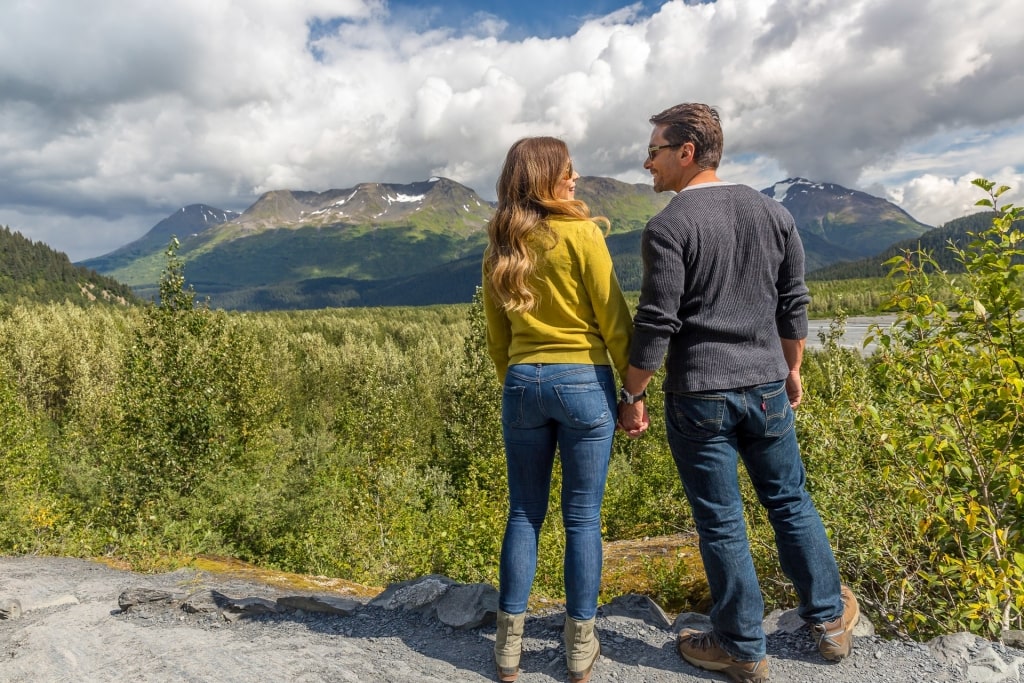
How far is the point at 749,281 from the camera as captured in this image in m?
3.18

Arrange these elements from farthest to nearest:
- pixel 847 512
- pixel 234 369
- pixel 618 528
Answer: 1. pixel 234 369
2. pixel 618 528
3. pixel 847 512

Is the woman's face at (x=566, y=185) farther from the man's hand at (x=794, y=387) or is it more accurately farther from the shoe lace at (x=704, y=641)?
the shoe lace at (x=704, y=641)

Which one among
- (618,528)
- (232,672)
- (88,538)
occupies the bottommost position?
(618,528)

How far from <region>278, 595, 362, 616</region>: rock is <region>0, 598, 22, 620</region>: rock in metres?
2.53

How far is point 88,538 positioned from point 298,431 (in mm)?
28928

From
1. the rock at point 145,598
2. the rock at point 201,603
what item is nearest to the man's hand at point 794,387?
the rock at point 201,603

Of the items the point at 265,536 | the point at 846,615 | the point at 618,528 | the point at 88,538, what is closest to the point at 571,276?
the point at 846,615

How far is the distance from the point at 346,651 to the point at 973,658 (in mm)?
3770

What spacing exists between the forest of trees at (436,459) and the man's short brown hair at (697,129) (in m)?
1.74

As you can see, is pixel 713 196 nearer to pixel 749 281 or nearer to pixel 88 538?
pixel 749 281

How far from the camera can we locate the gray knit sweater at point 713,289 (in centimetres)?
305

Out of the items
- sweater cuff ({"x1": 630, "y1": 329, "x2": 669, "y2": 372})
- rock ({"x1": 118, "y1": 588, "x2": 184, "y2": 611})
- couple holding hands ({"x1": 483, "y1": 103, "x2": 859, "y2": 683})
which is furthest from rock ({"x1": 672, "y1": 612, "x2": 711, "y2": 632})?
rock ({"x1": 118, "y1": 588, "x2": 184, "y2": 611})

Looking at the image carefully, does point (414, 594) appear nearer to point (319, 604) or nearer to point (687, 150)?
point (319, 604)

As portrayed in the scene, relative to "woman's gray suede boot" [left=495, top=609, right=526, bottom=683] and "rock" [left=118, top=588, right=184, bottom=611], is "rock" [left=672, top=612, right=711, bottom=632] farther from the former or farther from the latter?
"rock" [left=118, top=588, right=184, bottom=611]
